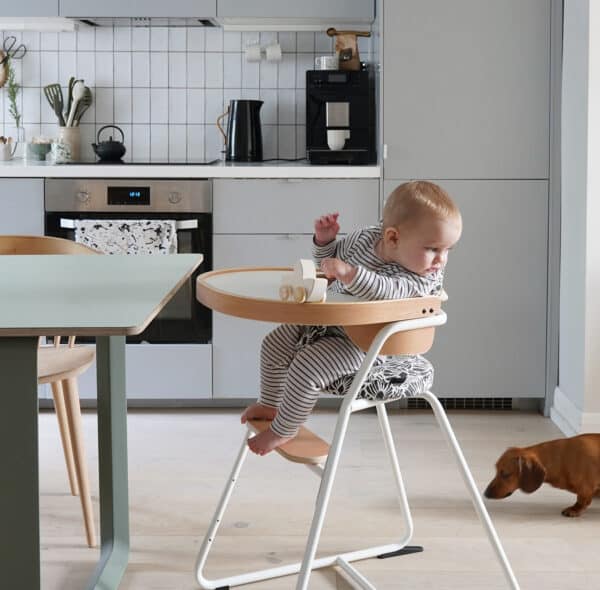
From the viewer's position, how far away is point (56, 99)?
4465mm

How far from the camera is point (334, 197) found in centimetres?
390

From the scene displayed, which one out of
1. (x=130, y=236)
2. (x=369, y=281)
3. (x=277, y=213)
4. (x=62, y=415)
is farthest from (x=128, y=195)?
(x=369, y=281)

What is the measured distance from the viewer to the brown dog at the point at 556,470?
282 centimetres

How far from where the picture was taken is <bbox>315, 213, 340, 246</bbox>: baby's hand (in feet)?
7.20

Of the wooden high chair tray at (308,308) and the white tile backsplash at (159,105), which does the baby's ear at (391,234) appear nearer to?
the wooden high chair tray at (308,308)

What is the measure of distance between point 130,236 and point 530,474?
1803mm

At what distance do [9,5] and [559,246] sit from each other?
7.74 feet

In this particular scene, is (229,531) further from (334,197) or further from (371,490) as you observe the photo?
(334,197)

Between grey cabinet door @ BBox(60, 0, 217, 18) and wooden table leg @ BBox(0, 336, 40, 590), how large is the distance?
8.95 ft

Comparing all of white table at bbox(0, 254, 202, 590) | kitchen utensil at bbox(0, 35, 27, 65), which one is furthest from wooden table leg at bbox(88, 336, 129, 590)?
kitchen utensil at bbox(0, 35, 27, 65)

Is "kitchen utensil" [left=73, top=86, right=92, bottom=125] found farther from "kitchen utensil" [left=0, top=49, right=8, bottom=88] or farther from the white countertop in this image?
the white countertop

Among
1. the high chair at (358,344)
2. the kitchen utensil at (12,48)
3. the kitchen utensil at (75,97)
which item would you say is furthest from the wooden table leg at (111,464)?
the kitchen utensil at (12,48)

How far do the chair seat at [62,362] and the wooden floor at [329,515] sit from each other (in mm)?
476

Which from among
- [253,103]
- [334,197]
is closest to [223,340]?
[334,197]
